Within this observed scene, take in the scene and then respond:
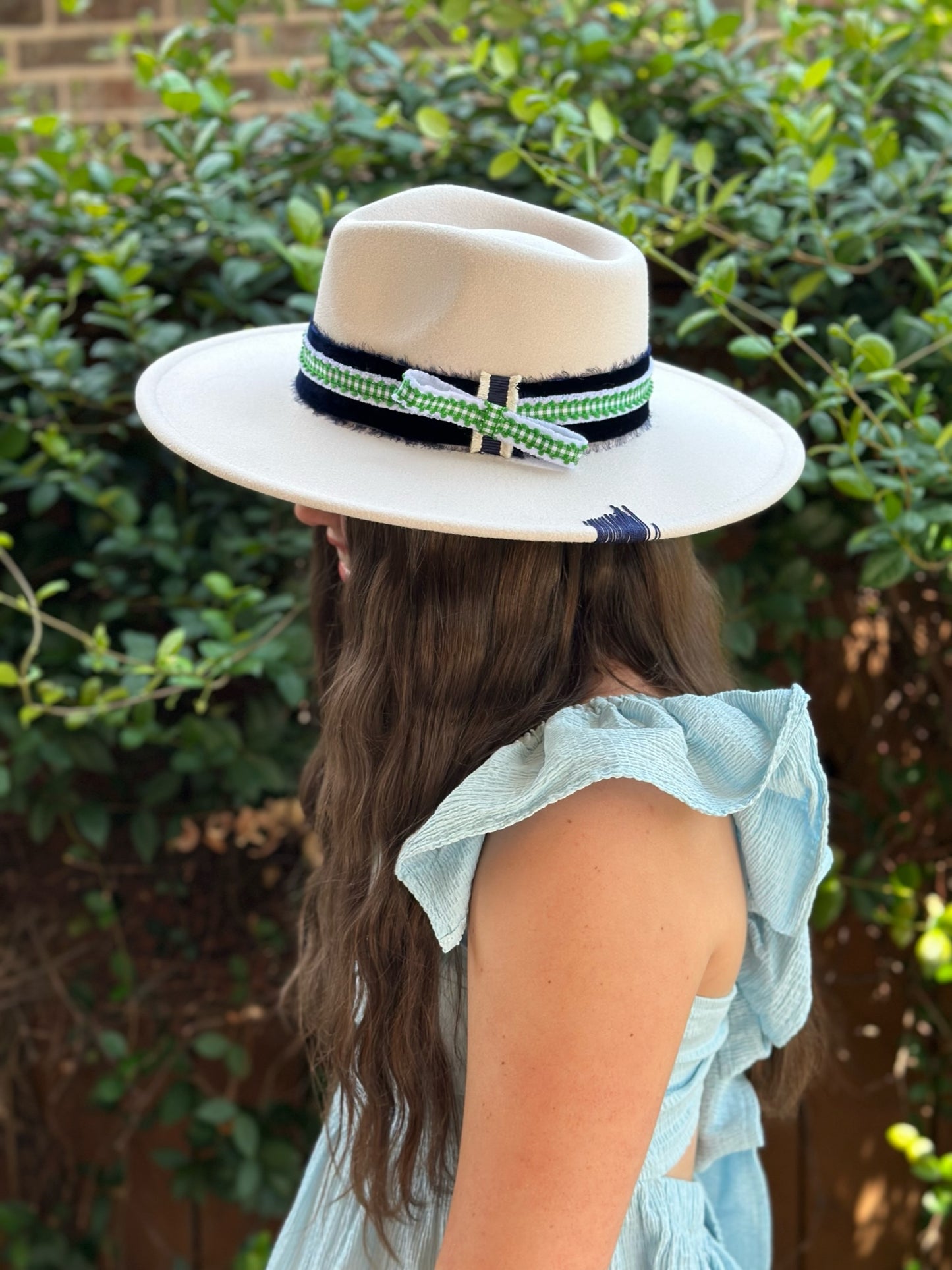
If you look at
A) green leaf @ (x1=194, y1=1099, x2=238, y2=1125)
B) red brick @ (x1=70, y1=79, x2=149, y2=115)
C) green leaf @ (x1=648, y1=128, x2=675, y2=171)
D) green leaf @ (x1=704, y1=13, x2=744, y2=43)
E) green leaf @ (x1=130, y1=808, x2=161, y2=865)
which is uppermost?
green leaf @ (x1=704, y1=13, x2=744, y2=43)

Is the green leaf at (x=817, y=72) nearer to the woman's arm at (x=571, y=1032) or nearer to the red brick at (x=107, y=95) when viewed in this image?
the woman's arm at (x=571, y=1032)

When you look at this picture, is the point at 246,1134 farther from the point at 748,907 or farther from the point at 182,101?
the point at 182,101

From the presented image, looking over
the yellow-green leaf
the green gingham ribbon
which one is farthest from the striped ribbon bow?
the yellow-green leaf

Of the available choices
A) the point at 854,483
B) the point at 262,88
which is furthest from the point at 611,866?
the point at 262,88

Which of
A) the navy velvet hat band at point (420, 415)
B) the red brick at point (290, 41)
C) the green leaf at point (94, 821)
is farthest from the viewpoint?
the red brick at point (290, 41)

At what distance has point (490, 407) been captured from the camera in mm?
884

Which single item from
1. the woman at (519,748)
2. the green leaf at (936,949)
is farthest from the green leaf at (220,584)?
the green leaf at (936,949)

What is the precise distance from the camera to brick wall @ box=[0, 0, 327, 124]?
2.23 metres

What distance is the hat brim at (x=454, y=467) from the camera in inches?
34.1

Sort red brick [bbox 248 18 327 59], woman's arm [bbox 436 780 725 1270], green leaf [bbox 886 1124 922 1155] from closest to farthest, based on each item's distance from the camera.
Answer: woman's arm [bbox 436 780 725 1270] < green leaf [bbox 886 1124 922 1155] < red brick [bbox 248 18 327 59]

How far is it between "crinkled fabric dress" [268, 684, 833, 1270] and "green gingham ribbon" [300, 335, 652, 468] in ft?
0.71

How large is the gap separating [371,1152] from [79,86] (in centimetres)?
218

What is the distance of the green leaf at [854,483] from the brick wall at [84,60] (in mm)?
1459

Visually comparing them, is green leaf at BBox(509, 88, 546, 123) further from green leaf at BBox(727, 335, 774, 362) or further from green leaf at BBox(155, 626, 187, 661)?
green leaf at BBox(155, 626, 187, 661)
